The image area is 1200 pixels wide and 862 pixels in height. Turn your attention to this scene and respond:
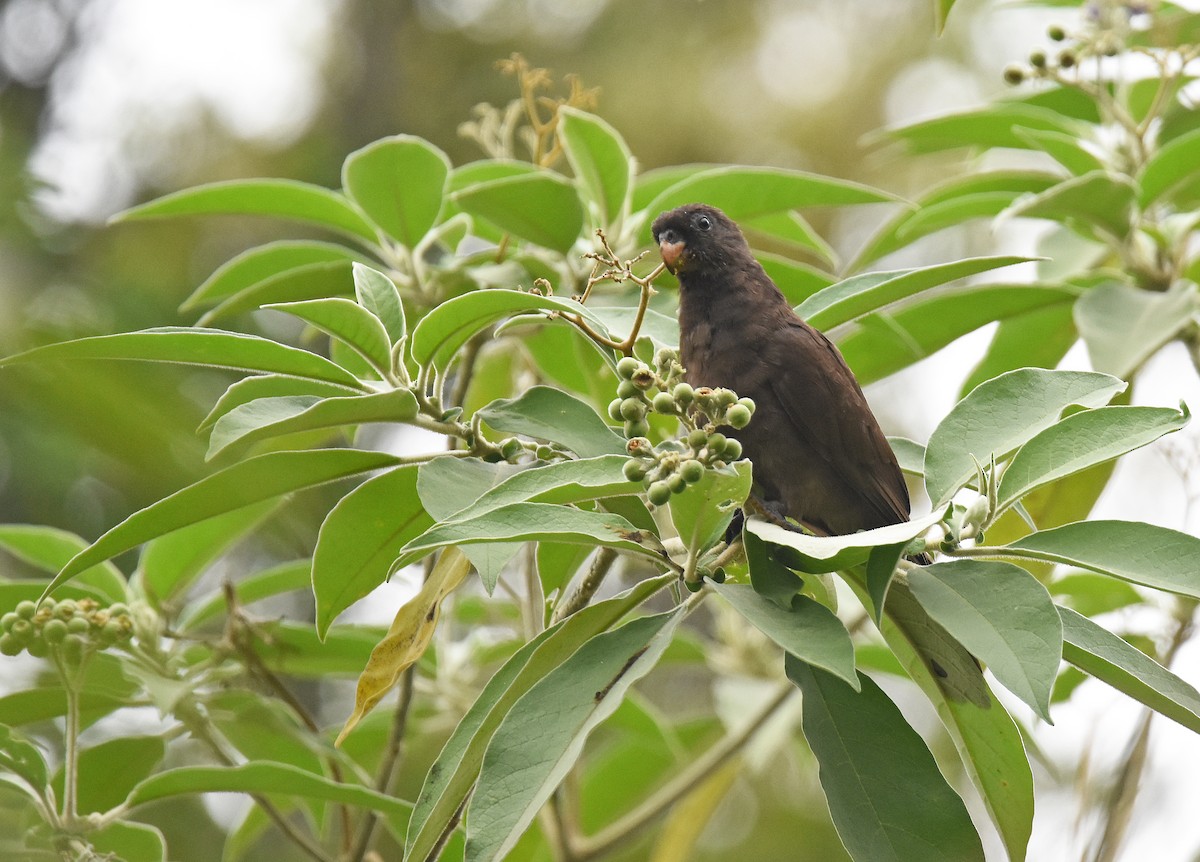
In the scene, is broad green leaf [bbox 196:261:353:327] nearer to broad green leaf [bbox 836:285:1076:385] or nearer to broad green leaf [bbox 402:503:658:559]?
broad green leaf [bbox 402:503:658:559]

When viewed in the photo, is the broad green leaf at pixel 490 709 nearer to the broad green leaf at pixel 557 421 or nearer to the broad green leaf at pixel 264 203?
the broad green leaf at pixel 557 421

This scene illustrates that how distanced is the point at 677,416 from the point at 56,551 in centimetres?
131

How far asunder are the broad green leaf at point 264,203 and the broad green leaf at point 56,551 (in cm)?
57

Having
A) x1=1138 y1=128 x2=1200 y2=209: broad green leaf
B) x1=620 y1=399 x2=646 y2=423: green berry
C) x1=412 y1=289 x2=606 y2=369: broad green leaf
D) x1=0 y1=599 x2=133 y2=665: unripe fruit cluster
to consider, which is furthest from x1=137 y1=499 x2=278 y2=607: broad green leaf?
x1=1138 y1=128 x2=1200 y2=209: broad green leaf

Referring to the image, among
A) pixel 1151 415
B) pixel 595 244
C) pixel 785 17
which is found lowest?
pixel 1151 415

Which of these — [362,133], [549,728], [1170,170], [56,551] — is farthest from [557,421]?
[362,133]

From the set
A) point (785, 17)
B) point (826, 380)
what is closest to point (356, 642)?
point (826, 380)

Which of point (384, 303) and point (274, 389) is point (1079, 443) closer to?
point (384, 303)

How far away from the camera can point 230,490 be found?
1.53 m

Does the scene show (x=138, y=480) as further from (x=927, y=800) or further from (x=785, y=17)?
(x=785, y=17)

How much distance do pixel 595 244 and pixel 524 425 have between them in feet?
2.32

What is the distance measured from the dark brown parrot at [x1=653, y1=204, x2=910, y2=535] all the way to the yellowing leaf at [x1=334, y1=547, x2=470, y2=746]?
2.10 ft

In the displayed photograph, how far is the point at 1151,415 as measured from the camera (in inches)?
55.4

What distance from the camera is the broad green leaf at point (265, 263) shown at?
2182 mm
